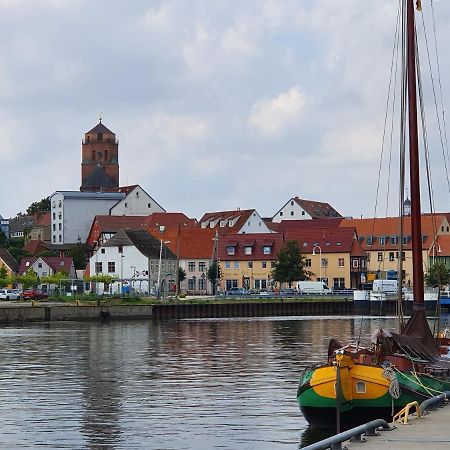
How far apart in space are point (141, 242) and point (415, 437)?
154367 mm

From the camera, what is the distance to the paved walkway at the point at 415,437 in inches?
1010

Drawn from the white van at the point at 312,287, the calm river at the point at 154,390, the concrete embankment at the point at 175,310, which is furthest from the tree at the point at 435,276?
the calm river at the point at 154,390

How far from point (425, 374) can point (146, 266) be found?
5489 inches

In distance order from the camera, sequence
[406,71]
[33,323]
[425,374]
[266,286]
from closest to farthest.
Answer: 1. [425,374]
2. [406,71]
3. [33,323]
4. [266,286]

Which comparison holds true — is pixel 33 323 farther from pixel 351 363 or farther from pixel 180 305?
pixel 351 363

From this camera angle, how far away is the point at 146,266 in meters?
176

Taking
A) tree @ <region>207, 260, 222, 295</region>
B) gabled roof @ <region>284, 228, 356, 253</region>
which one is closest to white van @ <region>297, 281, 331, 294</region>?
tree @ <region>207, 260, 222, 295</region>

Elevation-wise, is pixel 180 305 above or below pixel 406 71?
below

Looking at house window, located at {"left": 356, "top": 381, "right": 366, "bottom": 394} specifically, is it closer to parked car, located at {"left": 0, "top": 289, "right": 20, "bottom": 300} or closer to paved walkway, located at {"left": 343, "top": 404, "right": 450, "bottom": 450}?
paved walkway, located at {"left": 343, "top": 404, "right": 450, "bottom": 450}

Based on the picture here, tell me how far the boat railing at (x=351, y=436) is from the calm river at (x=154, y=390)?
6.68 m

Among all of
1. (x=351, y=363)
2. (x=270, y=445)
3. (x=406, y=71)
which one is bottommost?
(x=270, y=445)

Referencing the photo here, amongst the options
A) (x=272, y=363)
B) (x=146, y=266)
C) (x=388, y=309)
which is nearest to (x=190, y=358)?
(x=272, y=363)

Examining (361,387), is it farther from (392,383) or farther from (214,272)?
(214,272)

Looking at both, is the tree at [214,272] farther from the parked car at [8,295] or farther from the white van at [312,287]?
the parked car at [8,295]
